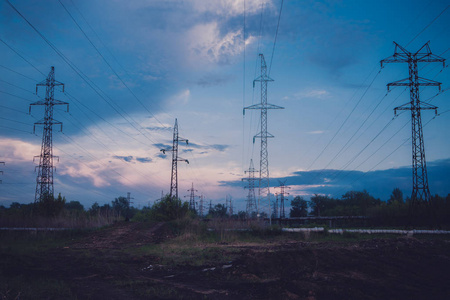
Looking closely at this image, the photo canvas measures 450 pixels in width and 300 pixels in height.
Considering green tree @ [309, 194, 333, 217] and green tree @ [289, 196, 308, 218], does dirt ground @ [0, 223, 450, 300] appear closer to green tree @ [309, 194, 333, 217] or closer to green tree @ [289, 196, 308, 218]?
green tree @ [289, 196, 308, 218]

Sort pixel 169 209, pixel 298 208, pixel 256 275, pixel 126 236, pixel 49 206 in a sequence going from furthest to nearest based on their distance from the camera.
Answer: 1. pixel 298 208
2. pixel 169 209
3. pixel 49 206
4. pixel 126 236
5. pixel 256 275

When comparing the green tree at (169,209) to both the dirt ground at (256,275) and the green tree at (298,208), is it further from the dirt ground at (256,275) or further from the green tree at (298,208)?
the green tree at (298,208)

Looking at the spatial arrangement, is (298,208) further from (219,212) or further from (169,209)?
(169,209)

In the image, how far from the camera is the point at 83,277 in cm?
1073

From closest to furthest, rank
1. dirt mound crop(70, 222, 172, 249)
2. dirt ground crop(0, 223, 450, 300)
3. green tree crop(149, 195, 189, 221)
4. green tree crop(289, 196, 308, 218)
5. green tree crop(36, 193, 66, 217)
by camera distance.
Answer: dirt ground crop(0, 223, 450, 300)
dirt mound crop(70, 222, 172, 249)
green tree crop(36, 193, 66, 217)
green tree crop(149, 195, 189, 221)
green tree crop(289, 196, 308, 218)

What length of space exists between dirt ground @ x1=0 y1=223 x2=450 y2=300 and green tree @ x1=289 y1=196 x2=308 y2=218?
2631 inches

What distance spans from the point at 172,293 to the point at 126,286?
1.87m

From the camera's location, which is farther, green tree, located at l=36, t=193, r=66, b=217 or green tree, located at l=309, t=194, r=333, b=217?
green tree, located at l=309, t=194, r=333, b=217

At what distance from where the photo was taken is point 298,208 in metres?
85.8

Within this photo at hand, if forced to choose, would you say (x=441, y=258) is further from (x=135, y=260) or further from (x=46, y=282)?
(x=46, y=282)

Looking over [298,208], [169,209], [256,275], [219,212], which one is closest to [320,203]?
[298,208]

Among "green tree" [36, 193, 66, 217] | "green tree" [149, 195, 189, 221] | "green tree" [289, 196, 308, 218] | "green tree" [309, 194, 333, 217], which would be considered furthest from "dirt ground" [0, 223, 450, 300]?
"green tree" [309, 194, 333, 217]

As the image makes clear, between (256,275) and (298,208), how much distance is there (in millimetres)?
79071

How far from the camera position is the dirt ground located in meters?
8.05
